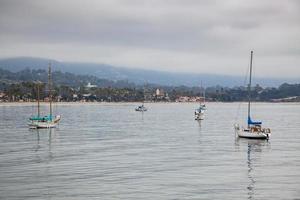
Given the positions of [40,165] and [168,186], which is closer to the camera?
[168,186]

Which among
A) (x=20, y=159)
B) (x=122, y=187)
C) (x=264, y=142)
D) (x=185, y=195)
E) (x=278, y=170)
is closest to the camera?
(x=185, y=195)

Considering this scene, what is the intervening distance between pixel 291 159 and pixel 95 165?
25.4 m

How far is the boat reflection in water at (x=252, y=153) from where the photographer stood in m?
48.1

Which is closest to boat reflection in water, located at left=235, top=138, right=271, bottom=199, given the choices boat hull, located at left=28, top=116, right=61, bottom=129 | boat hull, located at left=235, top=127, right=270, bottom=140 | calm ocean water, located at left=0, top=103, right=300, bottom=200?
calm ocean water, located at left=0, top=103, right=300, bottom=200

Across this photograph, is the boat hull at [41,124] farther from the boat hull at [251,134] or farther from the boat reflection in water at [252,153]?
the boat reflection in water at [252,153]

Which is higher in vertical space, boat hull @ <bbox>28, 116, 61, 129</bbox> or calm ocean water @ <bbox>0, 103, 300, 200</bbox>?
boat hull @ <bbox>28, 116, 61, 129</bbox>

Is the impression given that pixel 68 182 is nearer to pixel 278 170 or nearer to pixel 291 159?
pixel 278 170

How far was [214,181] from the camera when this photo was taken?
50.1 metres

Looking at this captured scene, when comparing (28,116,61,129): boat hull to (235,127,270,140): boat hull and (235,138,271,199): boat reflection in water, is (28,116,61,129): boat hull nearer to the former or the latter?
(235,127,270,140): boat hull

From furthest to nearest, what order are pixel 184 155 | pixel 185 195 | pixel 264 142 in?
pixel 264 142
pixel 184 155
pixel 185 195

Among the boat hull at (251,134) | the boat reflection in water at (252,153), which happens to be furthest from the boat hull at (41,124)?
the boat reflection in water at (252,153)

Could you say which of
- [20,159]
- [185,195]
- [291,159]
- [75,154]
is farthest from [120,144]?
[185,195]

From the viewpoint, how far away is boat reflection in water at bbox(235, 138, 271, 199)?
48094 mm

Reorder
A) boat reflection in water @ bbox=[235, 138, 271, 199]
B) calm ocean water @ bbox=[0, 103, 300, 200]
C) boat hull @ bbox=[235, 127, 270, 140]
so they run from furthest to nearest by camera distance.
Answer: boat hull @ bbox=[235, 127, 270, 140]
boat reflection in water @ bbox=[235, 138, 271, 199]
calm ocean water @ bbox=[0, 103, 300, 200]
